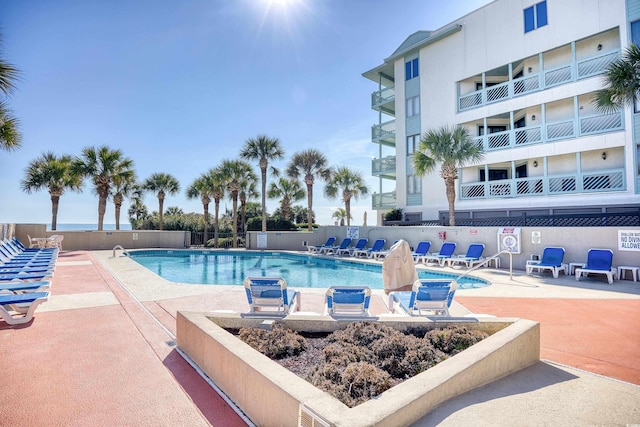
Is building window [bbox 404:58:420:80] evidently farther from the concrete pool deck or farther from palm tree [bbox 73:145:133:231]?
palm tree [bbox 73:145:133:231]

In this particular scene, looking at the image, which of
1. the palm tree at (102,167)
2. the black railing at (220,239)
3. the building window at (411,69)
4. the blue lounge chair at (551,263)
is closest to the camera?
the blue lounge chair at (551,263)

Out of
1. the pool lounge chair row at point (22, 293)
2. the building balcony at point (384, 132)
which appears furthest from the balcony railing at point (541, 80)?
the pool lounge chair row at point (22, 293)

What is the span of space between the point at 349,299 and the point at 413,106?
73.0 ft

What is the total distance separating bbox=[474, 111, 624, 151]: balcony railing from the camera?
16219 mm

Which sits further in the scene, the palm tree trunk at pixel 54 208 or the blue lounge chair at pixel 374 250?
the palm tree trunk at pixel 54 208

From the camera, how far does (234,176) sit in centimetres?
2750

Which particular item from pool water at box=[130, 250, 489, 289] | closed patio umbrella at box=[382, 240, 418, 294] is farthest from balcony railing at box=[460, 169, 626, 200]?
closed patio umbrella at box=[382, 240, 418, 294]

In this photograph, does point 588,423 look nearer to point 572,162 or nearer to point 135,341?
point 135,341

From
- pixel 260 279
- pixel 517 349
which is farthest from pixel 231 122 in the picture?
pixel 517 349

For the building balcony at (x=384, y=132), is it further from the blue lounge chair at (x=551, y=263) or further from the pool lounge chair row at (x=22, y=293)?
the pool lounge chair row at (x=22, y=293)

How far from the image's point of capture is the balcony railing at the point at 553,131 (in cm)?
1622

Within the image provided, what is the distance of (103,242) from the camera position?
24.0 meters

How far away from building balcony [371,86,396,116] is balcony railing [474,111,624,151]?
28.4 ft

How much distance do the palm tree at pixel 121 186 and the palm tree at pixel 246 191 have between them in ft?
28.3
